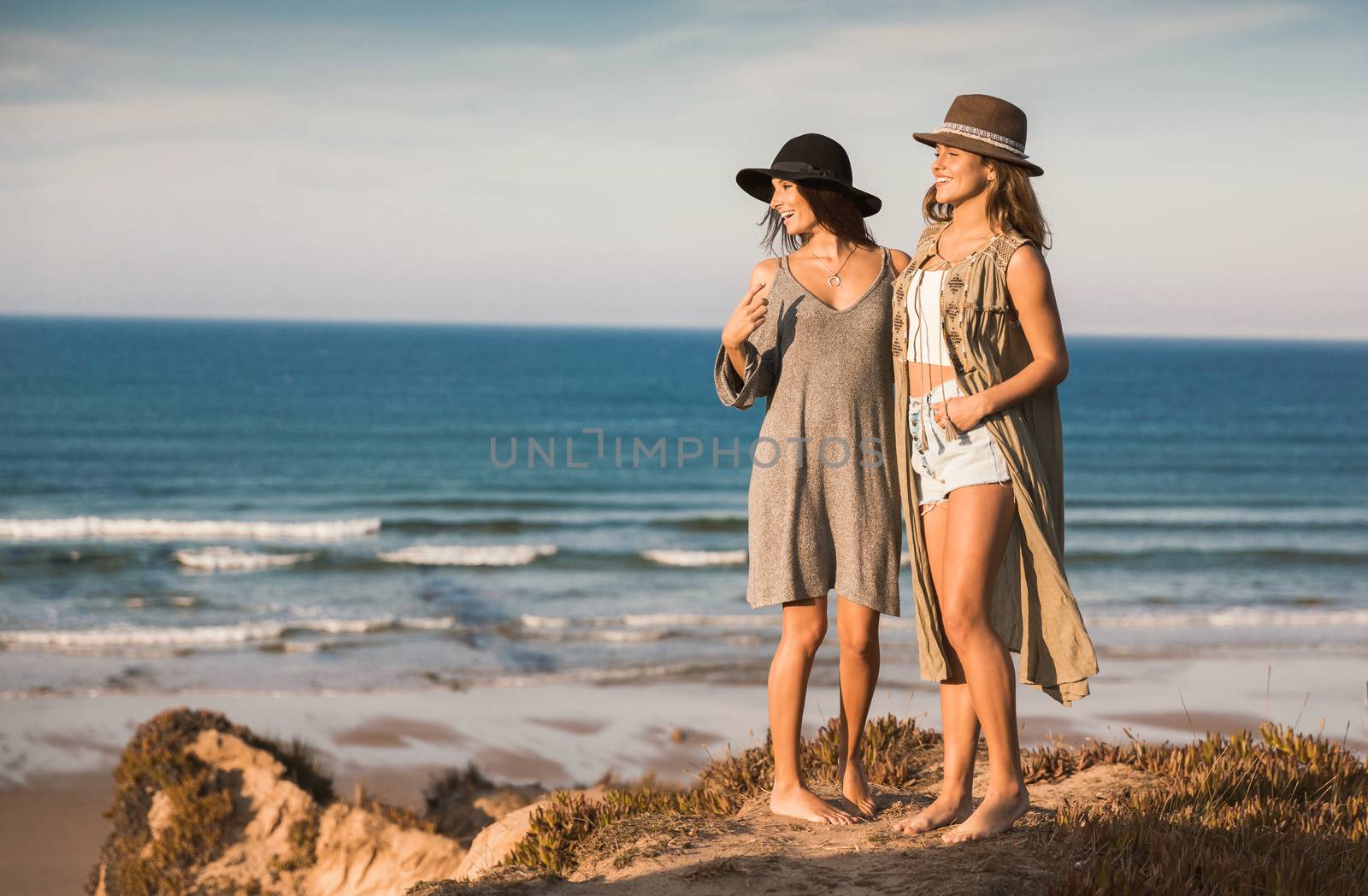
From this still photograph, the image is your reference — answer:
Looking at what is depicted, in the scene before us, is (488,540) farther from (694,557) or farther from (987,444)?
(987,444)

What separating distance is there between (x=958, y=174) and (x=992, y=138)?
0.15 metres

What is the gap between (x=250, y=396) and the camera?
5788 cm

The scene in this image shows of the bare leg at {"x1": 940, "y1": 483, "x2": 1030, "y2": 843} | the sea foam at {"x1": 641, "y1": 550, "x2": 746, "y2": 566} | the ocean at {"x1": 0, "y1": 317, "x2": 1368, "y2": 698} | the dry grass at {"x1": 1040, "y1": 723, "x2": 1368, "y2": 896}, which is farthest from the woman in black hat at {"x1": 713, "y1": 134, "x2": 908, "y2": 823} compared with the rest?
the sea foam at {"x1": 641, "y1": 550, "x2": 746, "y2": 566}

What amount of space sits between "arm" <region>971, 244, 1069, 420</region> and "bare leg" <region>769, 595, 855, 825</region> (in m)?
1.03

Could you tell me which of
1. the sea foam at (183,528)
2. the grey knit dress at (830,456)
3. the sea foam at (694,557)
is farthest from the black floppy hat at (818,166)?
the sea foam at (183,528)

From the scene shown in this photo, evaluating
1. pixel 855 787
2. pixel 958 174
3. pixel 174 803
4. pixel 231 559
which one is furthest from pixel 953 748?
pixel 231 559

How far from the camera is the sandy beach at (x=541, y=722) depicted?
381 inches

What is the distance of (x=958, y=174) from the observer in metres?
3.78

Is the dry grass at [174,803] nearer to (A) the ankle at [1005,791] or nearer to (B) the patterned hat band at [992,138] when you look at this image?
(A) the ankle at [1005,791]

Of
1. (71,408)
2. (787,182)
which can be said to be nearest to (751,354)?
(787,182)

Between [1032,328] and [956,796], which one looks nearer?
[1032,328]

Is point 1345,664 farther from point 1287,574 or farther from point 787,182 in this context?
point 787,182

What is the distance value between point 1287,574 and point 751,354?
1861 centimetres

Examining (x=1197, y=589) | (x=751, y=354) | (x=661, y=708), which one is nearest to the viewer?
(x=751, y=354)
